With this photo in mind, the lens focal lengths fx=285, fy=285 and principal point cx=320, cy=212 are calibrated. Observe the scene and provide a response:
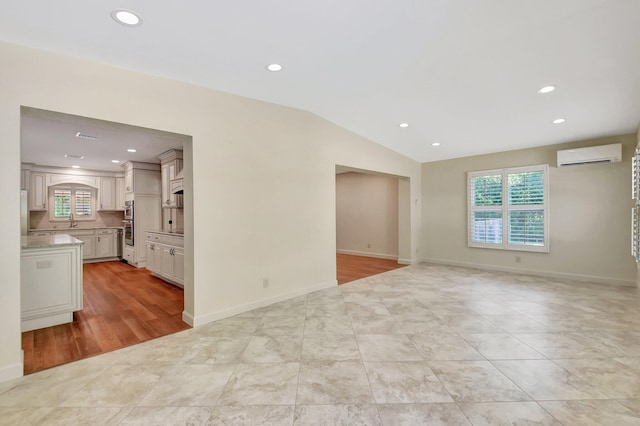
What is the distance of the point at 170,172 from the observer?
5684 millimetres

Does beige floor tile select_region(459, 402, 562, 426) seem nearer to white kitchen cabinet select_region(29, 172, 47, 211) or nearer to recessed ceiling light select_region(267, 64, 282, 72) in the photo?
recessed ceiling light select_region(267, 64, 282, 72)

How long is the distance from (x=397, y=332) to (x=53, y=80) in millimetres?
3842

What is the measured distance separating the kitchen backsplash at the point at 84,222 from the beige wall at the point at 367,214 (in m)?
6.44

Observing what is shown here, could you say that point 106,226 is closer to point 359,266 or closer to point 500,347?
point 359,266

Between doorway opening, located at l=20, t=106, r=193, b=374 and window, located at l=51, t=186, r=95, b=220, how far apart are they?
8 cm

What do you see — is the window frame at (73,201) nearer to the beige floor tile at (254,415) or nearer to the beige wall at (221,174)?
the beige wall at (221,174)

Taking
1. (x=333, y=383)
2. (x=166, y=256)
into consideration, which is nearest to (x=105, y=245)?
(x=166, y=256)

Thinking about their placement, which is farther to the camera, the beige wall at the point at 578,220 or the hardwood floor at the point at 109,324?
the beige wall at the point at 578,220

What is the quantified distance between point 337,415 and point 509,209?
5585 millimetres

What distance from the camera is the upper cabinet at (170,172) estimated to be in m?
5.50

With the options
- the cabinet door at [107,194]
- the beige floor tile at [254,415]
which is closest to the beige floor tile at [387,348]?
the beige floor tile at [254,415]

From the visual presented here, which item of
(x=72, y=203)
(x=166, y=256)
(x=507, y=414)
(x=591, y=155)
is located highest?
(x=591, y=155)

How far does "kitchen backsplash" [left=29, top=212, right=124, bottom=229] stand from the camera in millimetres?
7117

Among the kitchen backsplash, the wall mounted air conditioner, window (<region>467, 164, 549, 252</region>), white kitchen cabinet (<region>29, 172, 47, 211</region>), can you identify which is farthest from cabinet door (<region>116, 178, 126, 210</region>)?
the wall mounted air conditioner
